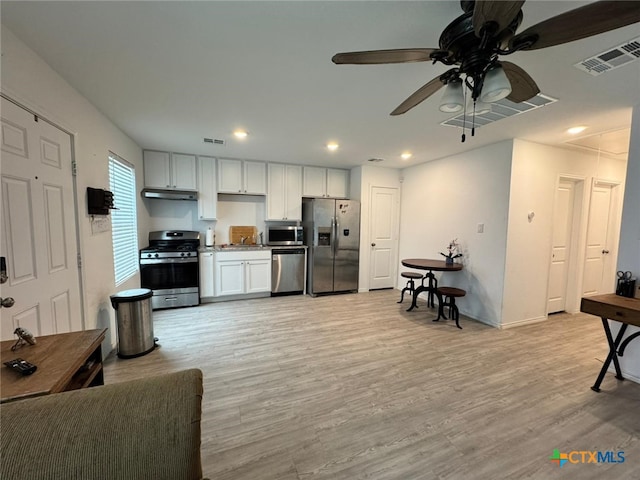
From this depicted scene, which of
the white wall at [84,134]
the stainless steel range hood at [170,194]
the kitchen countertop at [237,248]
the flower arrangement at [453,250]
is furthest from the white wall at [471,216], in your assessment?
the white wall at [84,134]

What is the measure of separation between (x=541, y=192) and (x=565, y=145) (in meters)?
0.74

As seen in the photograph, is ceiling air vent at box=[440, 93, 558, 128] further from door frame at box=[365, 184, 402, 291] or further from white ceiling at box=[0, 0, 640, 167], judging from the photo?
door frame at box=[365, 184, 402, 291]

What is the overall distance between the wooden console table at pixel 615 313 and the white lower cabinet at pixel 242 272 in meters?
4.08

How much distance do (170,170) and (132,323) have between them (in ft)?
8.39

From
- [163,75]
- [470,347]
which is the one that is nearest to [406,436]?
[470,347]

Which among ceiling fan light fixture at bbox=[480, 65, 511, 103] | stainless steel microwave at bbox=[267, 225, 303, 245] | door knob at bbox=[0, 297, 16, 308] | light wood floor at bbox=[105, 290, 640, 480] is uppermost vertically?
ceiling fan light fixture at bbox=[480, 65, 511, 103]

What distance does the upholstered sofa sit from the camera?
646 millimetres

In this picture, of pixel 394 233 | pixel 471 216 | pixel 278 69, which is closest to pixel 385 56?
pixel 278 69

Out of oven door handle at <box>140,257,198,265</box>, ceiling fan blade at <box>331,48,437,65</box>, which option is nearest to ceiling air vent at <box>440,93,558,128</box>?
ceiling fan blade at <box>331,48,437,65</box>

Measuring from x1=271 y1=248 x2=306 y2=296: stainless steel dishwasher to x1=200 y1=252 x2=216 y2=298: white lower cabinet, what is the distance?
1.01m

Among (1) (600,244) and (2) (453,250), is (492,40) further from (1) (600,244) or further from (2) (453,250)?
(1) (600,244)

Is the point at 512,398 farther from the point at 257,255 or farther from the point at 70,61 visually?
the point at 70,61

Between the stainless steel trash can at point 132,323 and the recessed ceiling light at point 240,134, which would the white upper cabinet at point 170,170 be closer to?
the recessed ceiling light at point 240,134

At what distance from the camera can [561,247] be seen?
3.98 meters
